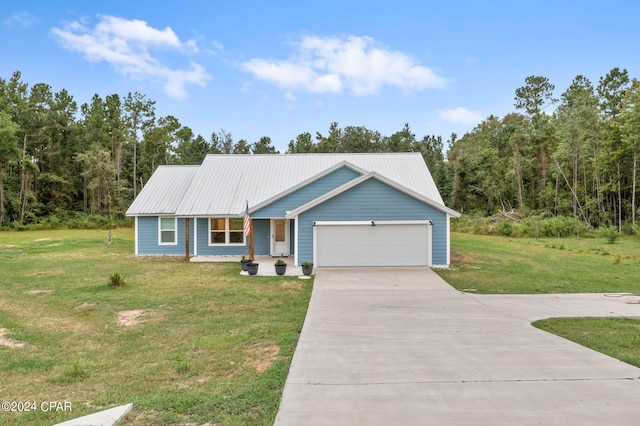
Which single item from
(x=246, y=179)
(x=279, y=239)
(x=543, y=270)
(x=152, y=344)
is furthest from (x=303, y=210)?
(x=543, y=270)

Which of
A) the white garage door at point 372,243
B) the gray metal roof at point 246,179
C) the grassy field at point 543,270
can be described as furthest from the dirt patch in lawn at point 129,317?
the grassy field at point 543,270

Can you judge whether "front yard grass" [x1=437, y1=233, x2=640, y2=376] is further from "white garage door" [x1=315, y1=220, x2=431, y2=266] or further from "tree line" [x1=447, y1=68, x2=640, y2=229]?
"tree line" [x1=447, y1=68, x2=640, y2=229]

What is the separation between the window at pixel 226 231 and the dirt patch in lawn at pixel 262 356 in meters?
12.3

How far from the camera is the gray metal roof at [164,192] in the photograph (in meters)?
18.0

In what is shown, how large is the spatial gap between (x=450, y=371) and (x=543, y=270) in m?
11.4

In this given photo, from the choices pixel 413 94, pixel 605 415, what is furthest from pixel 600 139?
pixel 605 415

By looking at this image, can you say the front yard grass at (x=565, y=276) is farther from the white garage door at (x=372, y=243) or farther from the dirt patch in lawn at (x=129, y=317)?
the dirt patch in lawn at (x=129, y=317)

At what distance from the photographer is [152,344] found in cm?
630

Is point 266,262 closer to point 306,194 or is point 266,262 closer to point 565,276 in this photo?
point 306,194

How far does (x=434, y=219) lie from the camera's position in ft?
47.8

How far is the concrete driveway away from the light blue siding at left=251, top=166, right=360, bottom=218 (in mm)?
7776

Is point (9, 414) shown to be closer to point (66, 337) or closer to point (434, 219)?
point (66, 337)

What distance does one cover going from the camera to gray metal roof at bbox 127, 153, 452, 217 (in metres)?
17.6

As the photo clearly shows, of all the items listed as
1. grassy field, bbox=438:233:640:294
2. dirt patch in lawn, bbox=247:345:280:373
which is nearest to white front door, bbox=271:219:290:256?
grassy field, bbox=438:233:640:294
